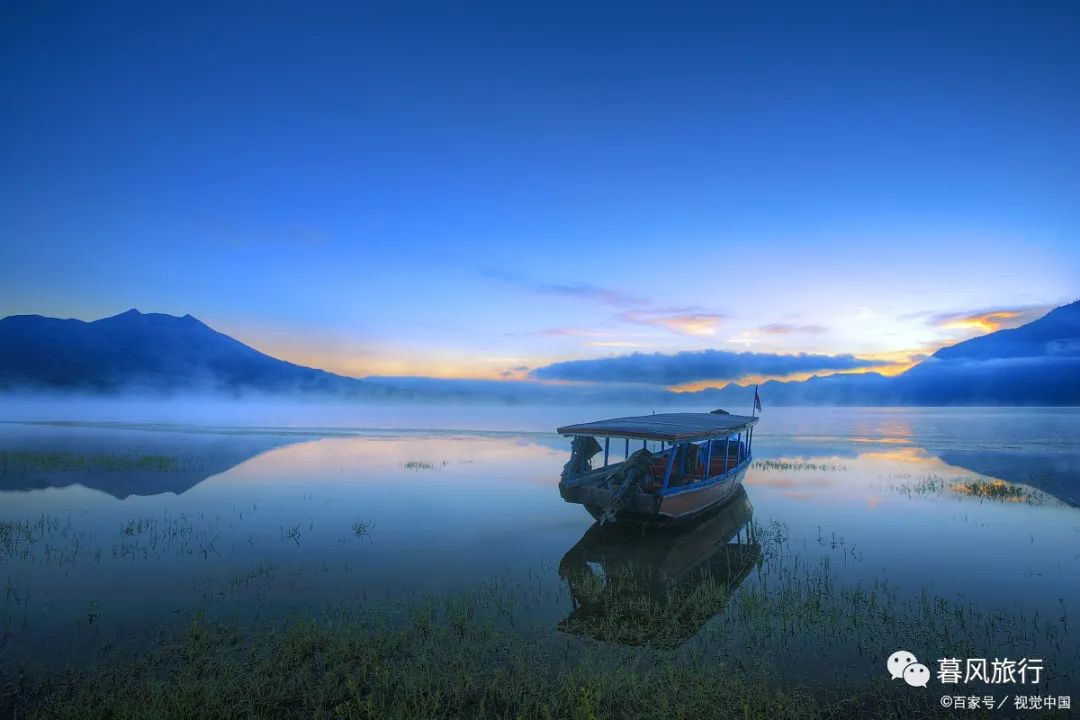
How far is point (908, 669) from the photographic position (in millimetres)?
8977

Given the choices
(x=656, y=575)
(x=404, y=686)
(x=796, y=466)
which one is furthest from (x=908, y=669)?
(x=796, y=466)

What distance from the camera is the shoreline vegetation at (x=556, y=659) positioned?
24.7ft

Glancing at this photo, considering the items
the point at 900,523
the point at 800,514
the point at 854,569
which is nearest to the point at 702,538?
the point at 854,569

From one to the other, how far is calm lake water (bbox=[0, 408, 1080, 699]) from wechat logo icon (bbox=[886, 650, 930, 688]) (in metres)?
2.62

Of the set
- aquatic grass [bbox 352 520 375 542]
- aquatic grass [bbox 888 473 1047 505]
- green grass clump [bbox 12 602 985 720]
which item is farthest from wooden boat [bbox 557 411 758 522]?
aquatic grass [bbox 888 473 1047 505]

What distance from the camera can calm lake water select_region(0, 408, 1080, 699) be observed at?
11820 millimetres

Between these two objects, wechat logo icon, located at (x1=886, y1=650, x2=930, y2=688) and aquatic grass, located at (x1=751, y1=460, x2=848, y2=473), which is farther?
aquatic grass, located at (x1=751, y1=460, x2=848, y2=473)

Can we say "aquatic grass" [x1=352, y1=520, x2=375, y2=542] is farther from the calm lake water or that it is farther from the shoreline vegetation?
the shoreline vegetation

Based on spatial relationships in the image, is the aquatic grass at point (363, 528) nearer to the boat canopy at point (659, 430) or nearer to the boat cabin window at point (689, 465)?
the boat canopy at point (659, 430)

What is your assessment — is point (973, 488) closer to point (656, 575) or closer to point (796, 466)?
point (796, 466)

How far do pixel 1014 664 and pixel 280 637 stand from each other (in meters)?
12.8

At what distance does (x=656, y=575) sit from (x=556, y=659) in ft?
19.8

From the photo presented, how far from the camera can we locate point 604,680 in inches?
317

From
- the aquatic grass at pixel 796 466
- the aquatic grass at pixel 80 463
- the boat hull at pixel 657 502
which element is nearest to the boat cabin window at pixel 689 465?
the boat hull at pixel 657 502
